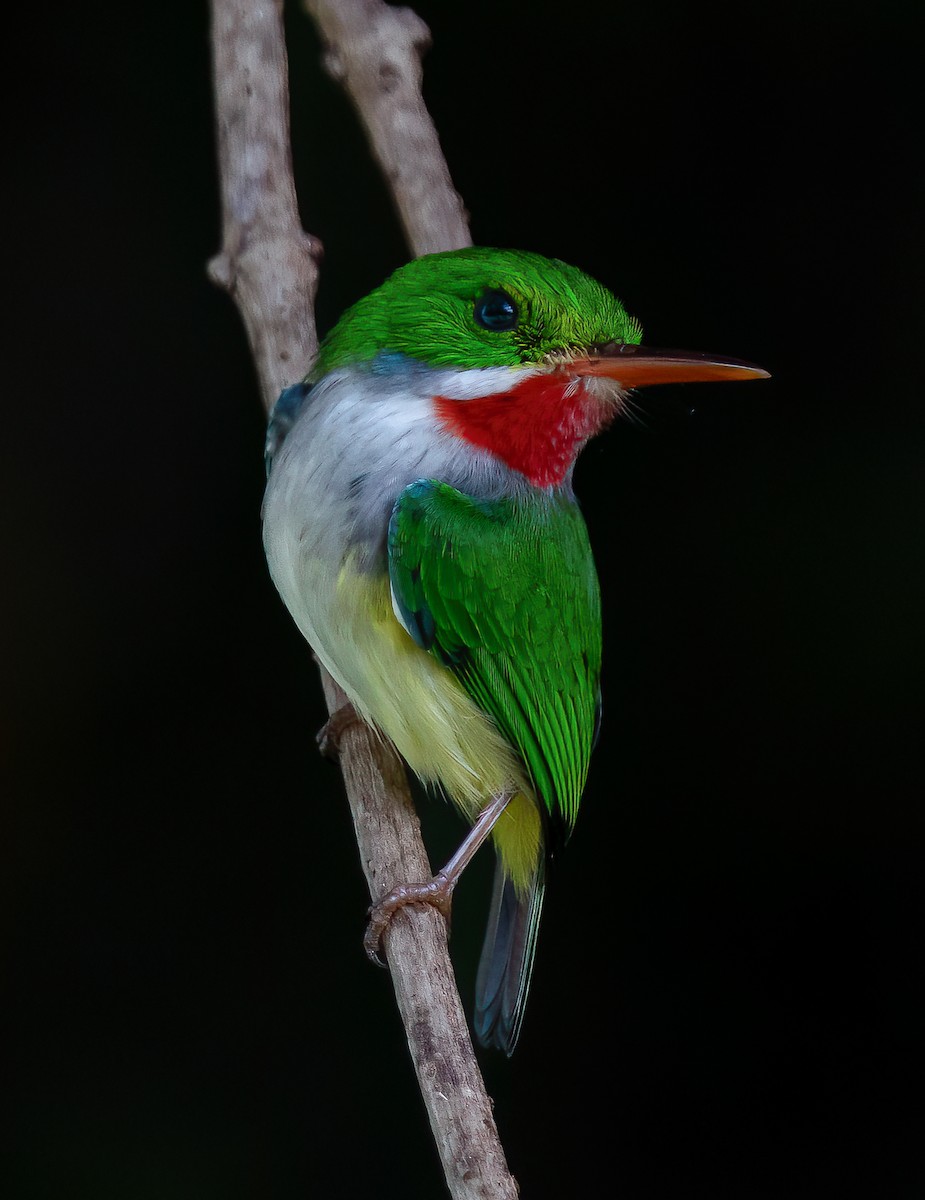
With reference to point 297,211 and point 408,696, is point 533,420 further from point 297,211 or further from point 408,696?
point 297,211

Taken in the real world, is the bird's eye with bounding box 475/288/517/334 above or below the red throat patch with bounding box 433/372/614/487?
above

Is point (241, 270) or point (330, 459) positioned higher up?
point (241, 270)

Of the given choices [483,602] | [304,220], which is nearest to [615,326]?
[483,602]

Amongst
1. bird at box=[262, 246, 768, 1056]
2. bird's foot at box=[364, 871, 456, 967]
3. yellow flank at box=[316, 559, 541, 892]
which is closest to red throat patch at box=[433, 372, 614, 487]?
bird at box=[262, 246, 768, 1056]

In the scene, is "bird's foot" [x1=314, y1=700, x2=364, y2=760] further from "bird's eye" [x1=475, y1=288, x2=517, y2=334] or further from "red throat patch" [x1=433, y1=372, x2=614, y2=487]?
"bird's eye" [x1=475, y1=288, x2=517, y2=334]

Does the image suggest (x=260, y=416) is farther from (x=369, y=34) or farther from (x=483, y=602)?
(x=483, y=602)

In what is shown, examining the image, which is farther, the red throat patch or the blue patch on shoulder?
the blue patch on shoulder

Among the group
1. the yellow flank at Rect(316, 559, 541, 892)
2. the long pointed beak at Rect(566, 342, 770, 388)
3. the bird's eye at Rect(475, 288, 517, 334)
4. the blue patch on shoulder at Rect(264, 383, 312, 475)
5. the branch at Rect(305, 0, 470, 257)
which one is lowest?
the yellow flank at Rect(316, 559, 541, 892)

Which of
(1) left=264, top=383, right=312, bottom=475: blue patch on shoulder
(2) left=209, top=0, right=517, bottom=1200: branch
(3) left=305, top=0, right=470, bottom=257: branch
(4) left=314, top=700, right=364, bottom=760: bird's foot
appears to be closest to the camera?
(2) left=209, top=0, right=517, bottom=1200: branch
